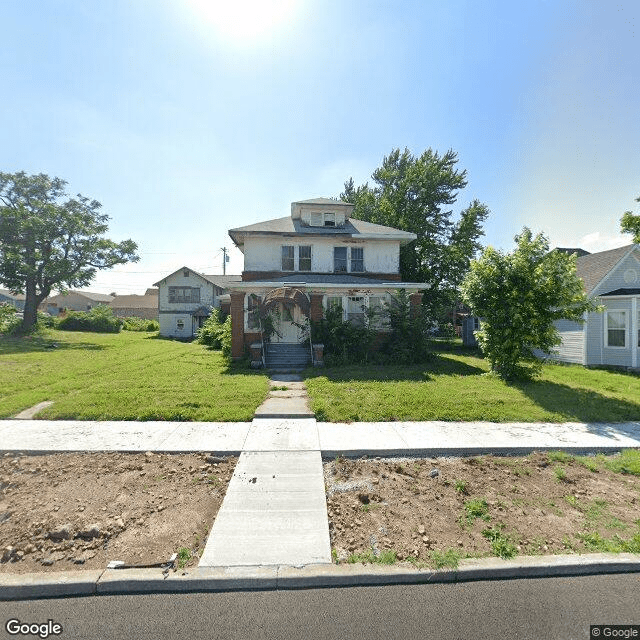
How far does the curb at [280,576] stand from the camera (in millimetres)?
2822

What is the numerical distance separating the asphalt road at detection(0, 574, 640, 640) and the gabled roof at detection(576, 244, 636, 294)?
1602 centimetres

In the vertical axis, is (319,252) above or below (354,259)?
above

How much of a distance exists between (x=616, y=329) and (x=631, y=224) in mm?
6432

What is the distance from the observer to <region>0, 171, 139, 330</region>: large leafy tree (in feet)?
79.9

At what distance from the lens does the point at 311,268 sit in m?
17.9

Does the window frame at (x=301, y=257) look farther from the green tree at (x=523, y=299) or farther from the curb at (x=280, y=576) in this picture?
the curb at (x=280, y=576)

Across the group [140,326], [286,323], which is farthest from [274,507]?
[140,326]

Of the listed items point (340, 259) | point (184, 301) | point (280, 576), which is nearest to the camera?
point (280, 576)

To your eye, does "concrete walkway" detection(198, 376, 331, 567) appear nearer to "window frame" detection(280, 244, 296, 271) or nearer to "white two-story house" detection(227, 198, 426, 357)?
"white two-story house" detection(227, 198, 426, 357)

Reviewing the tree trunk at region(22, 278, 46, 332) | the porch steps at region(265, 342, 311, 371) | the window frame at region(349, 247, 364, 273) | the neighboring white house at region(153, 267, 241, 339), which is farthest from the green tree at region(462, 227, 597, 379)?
the tree trunk at region(22, 278, 46, 332)

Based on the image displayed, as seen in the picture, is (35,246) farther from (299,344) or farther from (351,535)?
(351,535)

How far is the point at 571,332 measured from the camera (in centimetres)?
1591

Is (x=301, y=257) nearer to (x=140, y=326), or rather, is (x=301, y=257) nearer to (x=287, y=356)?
(x=287, y=356)

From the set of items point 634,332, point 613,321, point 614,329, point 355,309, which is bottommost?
point 634,332
